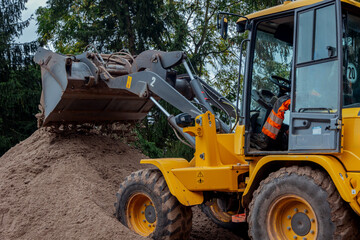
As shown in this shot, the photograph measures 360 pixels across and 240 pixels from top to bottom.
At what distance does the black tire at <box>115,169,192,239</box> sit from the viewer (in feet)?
19.1

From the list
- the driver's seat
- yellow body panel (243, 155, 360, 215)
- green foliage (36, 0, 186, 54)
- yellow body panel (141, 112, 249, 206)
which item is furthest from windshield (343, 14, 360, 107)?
green foliage (36, 0, 186, 54)

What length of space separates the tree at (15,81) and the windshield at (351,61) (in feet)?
37.0

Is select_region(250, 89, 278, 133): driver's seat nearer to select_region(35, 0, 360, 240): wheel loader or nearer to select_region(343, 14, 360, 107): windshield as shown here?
select_region(35, 0, 360, 240): wheel loader

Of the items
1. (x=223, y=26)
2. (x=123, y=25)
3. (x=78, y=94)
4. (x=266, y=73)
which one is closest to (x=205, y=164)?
(x=266, y=73)

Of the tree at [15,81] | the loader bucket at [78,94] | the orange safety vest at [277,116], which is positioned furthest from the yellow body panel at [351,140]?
the tree at [15,81]

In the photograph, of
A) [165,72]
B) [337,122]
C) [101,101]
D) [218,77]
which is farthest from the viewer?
[218,77]

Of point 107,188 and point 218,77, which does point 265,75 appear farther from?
point 218,77

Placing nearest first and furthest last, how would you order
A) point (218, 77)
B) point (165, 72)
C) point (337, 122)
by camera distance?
point (337, 122) → point (165, 72) → point (218, 77)

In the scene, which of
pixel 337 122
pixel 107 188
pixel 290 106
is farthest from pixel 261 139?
pixel 107 188

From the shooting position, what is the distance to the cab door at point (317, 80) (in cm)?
438

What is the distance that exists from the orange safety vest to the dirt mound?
1996 mm

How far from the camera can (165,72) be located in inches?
267

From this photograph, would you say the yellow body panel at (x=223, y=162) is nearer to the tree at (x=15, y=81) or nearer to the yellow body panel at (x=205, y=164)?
the yellow body panel at (x=205, y=164)

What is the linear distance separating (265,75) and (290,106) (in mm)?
609
